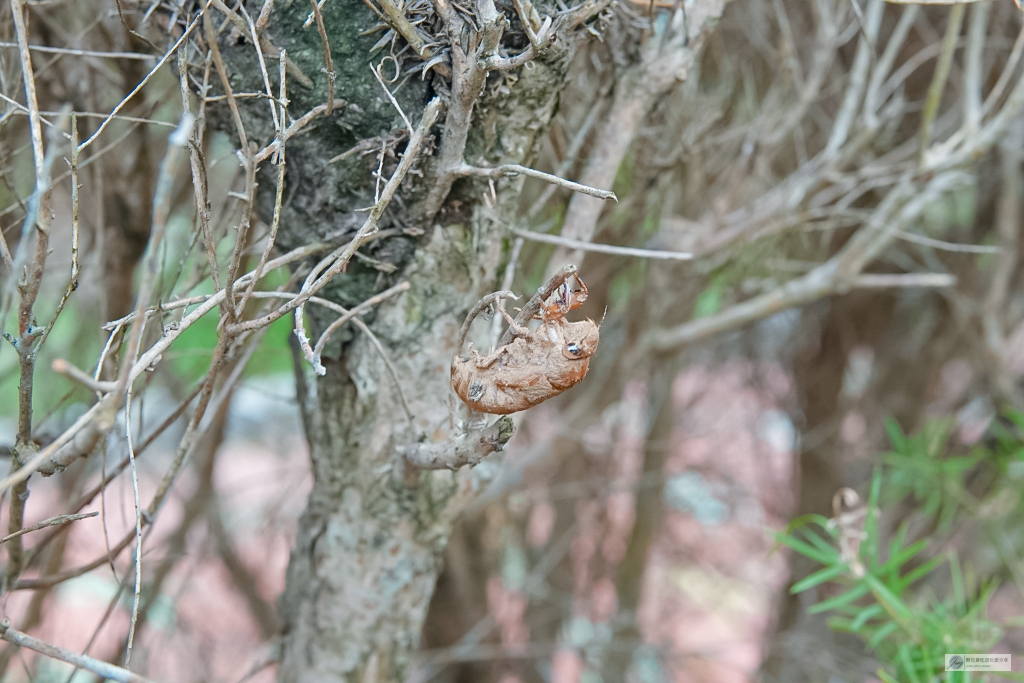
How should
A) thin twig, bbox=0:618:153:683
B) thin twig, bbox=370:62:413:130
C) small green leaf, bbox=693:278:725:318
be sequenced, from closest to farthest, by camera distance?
1. thin twig, bbox=0:618:153:683
2. thin twig, bbox=370:62:413:130
3. small green leaf, bbox=693:278:725:318

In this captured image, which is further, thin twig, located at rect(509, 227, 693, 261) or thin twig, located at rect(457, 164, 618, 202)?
thin twig, located at rect(509, 227, 693, 261)

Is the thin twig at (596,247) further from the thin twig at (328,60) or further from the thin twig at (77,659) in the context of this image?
the thin twig at (77,659)

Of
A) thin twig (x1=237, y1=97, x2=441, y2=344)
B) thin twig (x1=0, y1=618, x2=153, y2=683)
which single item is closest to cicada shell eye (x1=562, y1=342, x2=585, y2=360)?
thin twig (x1=237, y1=97, x2=441, y2=344)

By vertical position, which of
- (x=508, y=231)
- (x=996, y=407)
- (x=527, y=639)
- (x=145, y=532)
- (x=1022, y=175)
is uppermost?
(x=1022, y=175)

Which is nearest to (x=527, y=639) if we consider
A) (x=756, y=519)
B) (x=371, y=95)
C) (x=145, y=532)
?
(x=756, y=519)

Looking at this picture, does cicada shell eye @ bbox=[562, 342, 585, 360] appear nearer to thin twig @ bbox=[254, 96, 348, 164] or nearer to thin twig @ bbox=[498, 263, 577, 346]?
thin twig @ bbox=[498, 263, 577, 346]

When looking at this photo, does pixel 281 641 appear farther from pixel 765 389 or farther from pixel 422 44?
pixel 765 389

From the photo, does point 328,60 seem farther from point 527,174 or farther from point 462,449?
point 462,449

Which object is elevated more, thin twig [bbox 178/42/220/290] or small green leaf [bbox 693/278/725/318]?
small green leaf [bbox 693/278/725/318]

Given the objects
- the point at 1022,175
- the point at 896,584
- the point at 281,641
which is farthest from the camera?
the point at 1022,175

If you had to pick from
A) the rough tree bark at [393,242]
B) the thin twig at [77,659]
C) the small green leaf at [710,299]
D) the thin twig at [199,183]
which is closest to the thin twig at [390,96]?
the rough tree bark at [393,242]

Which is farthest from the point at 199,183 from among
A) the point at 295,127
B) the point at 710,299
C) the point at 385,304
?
the point at 710,299
